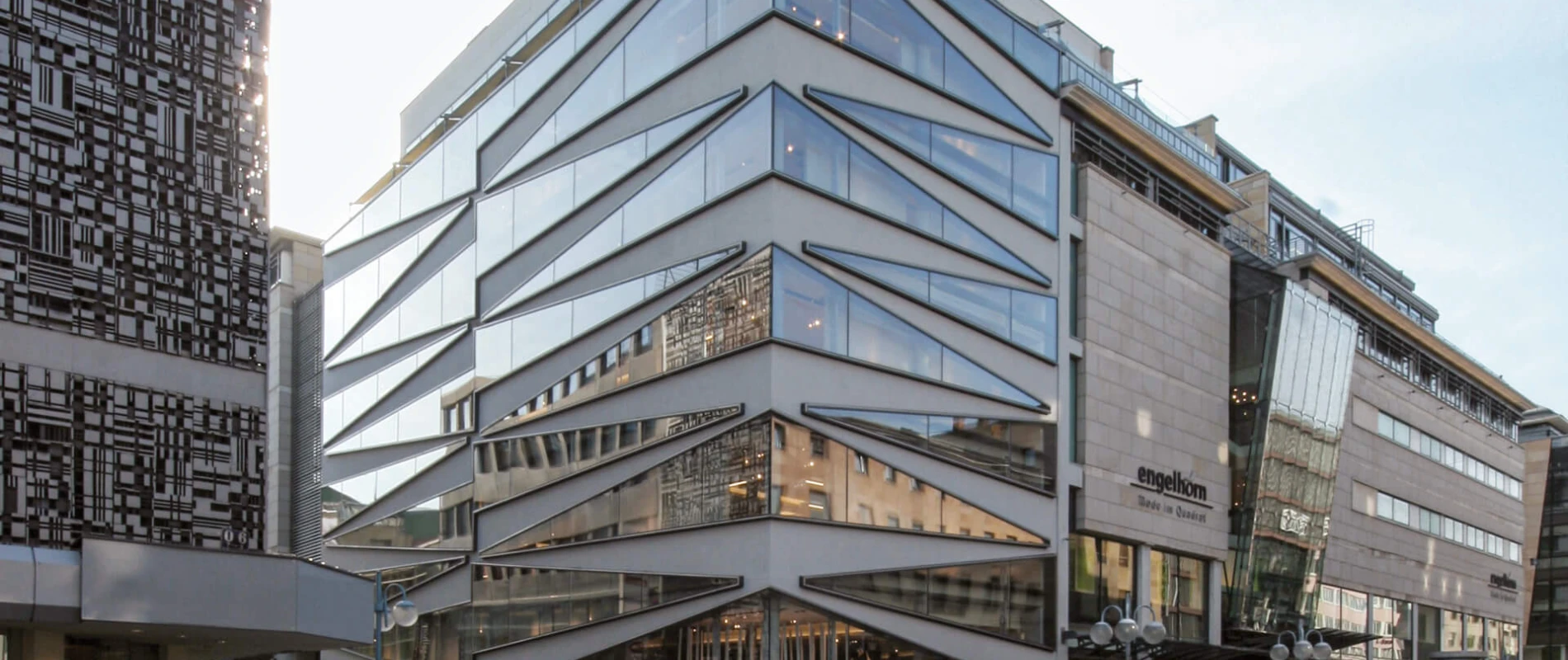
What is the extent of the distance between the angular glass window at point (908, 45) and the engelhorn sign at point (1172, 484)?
1111 cm

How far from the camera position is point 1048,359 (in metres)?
41.5

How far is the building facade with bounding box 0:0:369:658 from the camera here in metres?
22.9

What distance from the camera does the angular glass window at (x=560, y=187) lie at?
3859cm

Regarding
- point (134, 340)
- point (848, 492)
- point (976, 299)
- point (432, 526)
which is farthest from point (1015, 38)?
point (134, 340)

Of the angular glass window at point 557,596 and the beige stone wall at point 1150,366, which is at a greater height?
the beige stone wall at point 1150,366

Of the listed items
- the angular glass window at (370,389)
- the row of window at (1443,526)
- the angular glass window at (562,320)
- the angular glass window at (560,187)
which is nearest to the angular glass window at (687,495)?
the angular glass window at (562,320)

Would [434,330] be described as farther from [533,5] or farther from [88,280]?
[88,280]

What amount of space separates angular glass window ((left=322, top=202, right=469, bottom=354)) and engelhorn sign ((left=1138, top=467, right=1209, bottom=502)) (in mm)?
23090

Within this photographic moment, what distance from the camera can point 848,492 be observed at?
35719mm

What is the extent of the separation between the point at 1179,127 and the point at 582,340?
22395 mm

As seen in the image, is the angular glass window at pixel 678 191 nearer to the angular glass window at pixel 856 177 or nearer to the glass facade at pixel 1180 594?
the angular glass window at pixel 856 177

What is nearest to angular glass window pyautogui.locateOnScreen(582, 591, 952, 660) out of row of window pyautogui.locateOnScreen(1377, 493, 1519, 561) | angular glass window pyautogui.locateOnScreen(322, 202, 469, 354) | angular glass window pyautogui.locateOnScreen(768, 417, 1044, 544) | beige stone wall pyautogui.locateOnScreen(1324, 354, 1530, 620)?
angular glass window pyautogui.locateOnScreen(768, 417, 1044, 544)

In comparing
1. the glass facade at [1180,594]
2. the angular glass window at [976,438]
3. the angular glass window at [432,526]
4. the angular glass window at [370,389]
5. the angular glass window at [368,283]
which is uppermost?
the angular glass window at [368,283]

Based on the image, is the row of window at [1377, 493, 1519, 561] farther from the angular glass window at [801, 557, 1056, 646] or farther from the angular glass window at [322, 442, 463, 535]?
the angular glass window at [322, 442, 463, 535]
